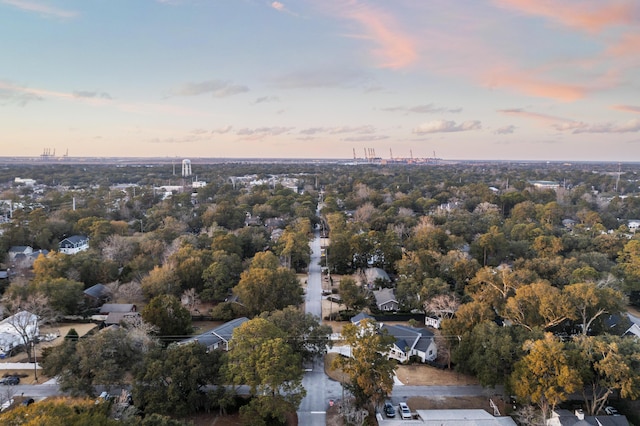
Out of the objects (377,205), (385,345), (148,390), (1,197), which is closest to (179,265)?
(148,390)

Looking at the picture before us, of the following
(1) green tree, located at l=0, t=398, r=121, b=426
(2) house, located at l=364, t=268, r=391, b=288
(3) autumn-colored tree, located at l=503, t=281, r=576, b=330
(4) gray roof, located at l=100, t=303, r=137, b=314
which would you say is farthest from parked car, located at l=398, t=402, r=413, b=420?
(4) gray roof, located at l=100, t=303, r=137, b=314

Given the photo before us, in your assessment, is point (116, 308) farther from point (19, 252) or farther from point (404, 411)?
point (404, 411)

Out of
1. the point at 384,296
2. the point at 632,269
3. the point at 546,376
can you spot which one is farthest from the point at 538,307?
the point at 632,269

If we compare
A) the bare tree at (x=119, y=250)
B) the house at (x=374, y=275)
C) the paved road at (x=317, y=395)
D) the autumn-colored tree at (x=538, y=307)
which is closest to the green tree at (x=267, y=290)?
the paved road at (x=317, y=395)

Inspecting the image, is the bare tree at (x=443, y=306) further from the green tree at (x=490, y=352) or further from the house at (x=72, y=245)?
the house at (x=72, y=245)

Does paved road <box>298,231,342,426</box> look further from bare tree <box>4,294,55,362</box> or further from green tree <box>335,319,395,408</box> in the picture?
bare tree <box>4,294,55,362</box>

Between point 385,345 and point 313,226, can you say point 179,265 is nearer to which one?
point 385,345
